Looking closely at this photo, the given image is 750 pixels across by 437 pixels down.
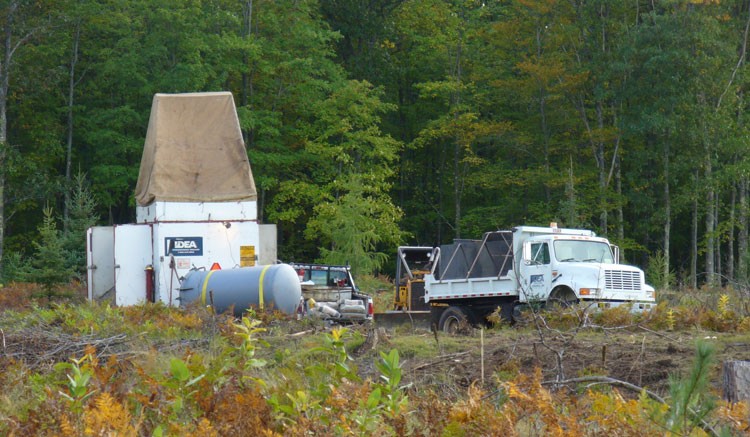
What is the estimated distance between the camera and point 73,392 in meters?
6.95

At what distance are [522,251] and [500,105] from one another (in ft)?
101

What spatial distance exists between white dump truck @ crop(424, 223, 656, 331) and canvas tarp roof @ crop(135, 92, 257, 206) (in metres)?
4.91

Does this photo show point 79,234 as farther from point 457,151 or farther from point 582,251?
point 457,151

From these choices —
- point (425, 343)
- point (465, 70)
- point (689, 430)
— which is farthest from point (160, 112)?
point (465, 70)

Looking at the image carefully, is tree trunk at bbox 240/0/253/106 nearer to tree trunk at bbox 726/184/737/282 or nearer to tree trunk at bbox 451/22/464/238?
tree trunk at bbox 451/22/464/238

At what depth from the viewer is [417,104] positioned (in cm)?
5428

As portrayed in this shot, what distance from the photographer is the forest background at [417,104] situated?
40.2 metres

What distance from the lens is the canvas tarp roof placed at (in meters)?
24.0

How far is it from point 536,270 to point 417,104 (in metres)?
33.4

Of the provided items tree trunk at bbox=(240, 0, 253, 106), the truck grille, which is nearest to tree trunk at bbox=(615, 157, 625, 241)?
tree trunk at bbox=(240, 0, 253, 106)

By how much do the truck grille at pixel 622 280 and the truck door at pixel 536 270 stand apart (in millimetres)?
1157

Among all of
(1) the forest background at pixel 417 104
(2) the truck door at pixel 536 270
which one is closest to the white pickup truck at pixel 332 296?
(2) the truck door at pixel 536 270

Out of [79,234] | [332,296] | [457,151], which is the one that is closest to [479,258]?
[332,296]

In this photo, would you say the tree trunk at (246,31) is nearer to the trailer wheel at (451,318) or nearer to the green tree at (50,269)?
the green tree at (50,269)
